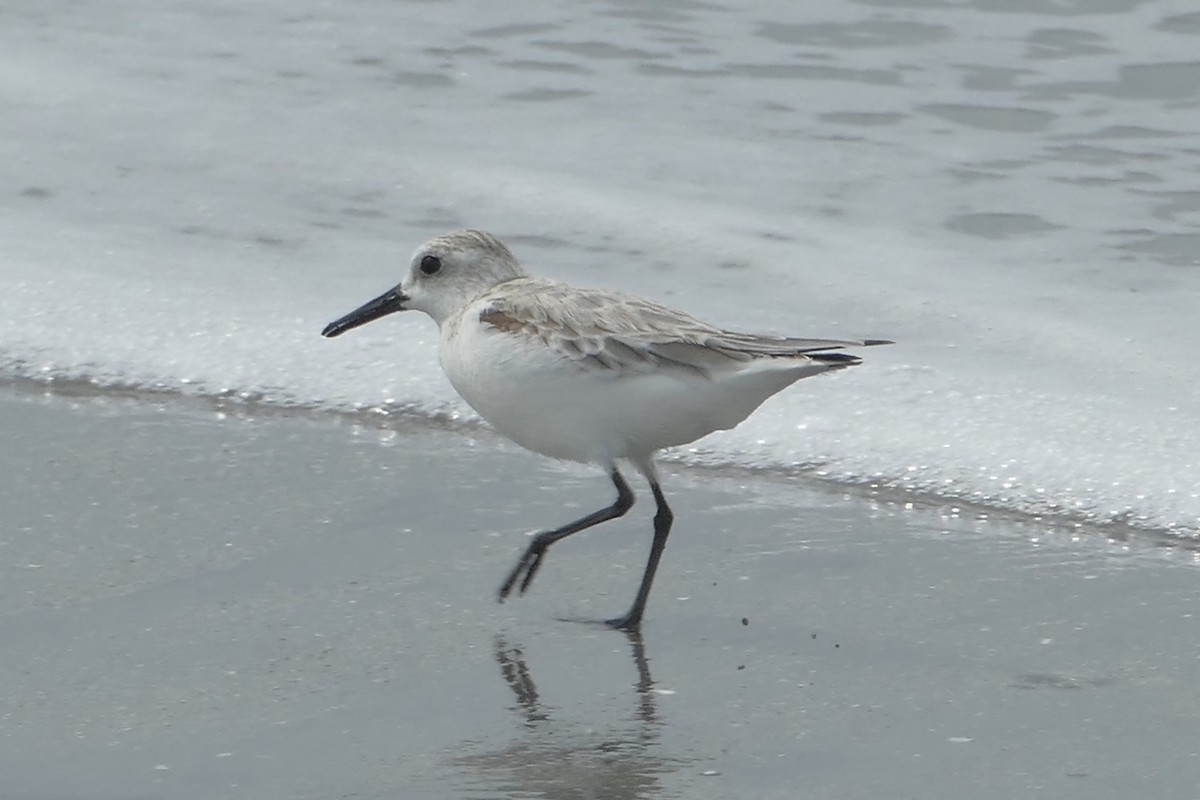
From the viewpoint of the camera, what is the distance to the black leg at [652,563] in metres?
3.46

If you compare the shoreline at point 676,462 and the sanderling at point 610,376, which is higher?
the sanderling at point 610,376

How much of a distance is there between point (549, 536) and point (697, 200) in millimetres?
3025

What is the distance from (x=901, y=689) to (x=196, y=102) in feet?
16.0

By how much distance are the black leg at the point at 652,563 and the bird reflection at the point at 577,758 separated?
27 centimetres

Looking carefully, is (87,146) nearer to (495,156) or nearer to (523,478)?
(495,156)

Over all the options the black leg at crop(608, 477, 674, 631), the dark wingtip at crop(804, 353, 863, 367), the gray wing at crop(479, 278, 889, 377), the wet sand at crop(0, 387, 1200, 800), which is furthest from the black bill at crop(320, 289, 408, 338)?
the dark wingtip at crop(804, 353, 863, 367)

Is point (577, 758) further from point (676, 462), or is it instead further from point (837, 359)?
point (676, 462)

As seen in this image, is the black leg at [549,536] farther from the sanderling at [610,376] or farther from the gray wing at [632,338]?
the gray wing at [632,338]

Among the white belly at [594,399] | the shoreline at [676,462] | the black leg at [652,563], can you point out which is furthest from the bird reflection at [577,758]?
the shoreline at [676,462]

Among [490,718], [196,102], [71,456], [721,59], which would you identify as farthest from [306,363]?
[721,59]

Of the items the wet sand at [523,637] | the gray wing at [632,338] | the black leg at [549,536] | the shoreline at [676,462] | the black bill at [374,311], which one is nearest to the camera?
the wet sand at [523,637]

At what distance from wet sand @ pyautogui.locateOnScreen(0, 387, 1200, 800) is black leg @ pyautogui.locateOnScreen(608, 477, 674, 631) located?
5cm

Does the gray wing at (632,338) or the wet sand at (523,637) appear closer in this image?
the wet sand at (523,637)

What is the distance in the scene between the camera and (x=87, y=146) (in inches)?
266
